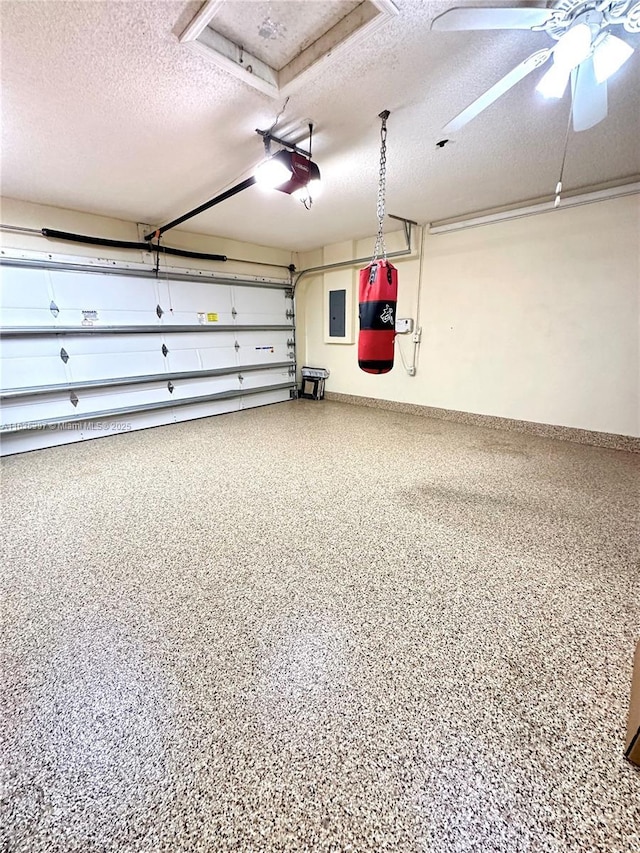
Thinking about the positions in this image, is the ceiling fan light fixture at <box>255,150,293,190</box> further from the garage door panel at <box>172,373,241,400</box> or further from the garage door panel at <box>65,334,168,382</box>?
the garage door panel at <box>172,373,241,400</box>

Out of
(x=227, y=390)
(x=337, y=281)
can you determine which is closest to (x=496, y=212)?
(x=337, y=281)

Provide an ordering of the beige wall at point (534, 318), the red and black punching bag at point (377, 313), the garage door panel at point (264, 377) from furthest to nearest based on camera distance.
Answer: the garage door panel at point (264, 377), the beige wall at point (534, 318), the red and black punching bag at point (377, 313)

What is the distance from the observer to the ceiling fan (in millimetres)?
1179

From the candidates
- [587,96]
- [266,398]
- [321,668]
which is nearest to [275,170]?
[587,96]

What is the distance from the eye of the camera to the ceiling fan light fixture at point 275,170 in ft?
7.46

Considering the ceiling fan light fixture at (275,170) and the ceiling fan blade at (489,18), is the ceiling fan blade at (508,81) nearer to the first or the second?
the ceiling fan blade at (489,18)

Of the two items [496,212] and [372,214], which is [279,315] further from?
[496,212]

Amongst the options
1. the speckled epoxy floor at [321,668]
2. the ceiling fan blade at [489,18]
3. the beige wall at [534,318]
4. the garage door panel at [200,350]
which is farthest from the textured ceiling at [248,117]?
the speckled epoxy floor at [321,668]

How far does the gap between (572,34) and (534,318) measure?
2880mm

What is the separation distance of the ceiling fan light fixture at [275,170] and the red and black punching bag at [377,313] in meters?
0.91

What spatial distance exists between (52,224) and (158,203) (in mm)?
1247

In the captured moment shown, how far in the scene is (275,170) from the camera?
236 centimetres

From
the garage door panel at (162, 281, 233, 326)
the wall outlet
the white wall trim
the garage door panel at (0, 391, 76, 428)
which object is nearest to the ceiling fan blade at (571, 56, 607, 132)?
the white wall trim

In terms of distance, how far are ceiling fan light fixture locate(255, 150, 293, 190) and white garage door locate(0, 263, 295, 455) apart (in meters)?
2.69
